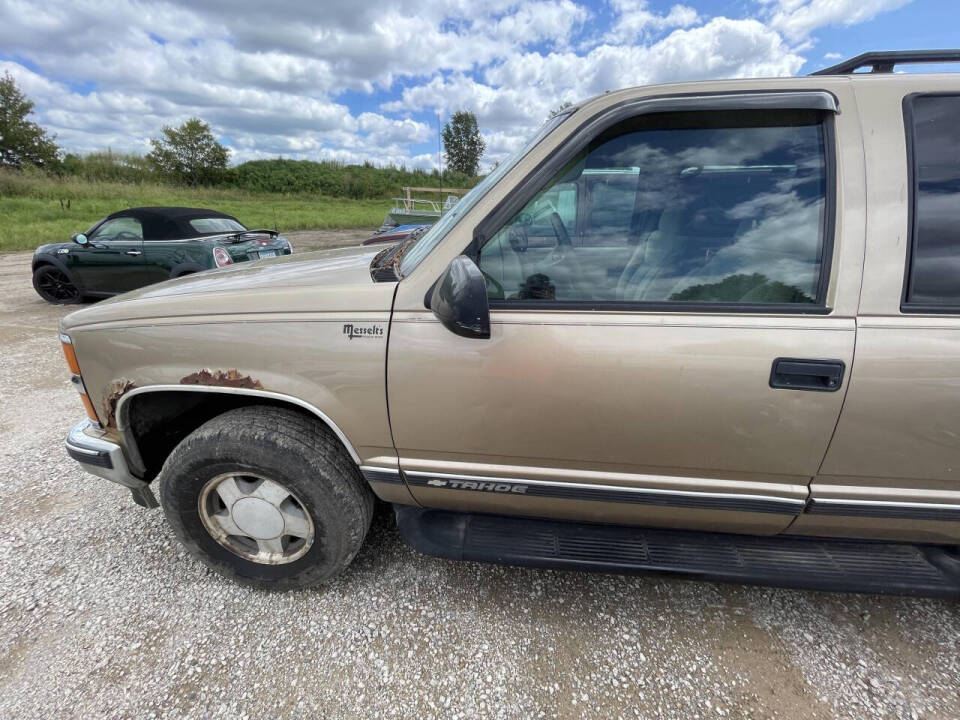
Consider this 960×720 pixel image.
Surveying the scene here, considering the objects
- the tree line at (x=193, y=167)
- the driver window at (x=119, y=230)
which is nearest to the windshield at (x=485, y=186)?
the driver window at (x=119, y=230)

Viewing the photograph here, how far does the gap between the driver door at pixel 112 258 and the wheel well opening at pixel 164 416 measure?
634cm

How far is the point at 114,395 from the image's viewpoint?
197 centimetres

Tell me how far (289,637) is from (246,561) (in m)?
0.39

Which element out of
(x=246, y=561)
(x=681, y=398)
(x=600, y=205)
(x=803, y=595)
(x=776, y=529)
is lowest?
(x=803, y=595)

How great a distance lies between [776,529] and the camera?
5.64 ft

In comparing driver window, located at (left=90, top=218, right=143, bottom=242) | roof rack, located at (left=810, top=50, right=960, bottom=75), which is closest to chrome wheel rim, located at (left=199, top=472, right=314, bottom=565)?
roof rack, located at (left=810, top=50, right=960, bottom=75)

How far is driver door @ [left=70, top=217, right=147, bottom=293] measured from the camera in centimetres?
721

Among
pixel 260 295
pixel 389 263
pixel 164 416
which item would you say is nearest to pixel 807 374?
pixel 389 263

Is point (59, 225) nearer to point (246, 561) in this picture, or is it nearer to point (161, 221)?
point (161, 221)

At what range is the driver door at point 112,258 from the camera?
721 centimetres

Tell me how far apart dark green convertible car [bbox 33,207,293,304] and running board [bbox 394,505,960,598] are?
630 centimetres

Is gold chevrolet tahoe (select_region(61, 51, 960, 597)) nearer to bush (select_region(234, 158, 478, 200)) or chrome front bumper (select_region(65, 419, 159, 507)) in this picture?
chrome front bumper (select_region(65, 419, 159, 507))

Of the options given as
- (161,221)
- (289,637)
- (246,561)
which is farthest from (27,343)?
(289,637)

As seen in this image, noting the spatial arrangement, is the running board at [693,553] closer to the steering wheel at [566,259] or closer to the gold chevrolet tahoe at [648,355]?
the gold chevrolet tahoe at [648,355]
